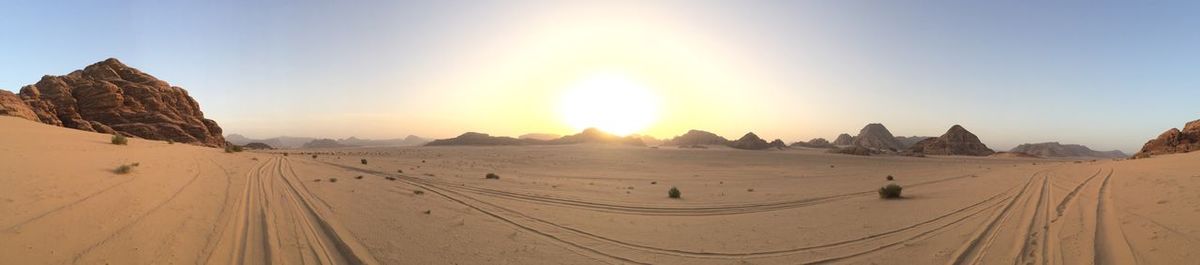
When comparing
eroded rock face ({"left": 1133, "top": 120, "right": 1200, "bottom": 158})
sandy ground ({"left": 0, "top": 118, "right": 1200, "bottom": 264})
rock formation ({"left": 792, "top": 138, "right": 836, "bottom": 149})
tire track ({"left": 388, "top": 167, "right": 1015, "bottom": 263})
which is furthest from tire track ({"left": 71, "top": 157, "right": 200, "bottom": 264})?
rock formation ({"left": 792, "top": 138, "right": 836, "bottom": 149})

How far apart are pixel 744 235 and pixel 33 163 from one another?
16.1 metres

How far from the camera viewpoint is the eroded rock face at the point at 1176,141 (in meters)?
32.5

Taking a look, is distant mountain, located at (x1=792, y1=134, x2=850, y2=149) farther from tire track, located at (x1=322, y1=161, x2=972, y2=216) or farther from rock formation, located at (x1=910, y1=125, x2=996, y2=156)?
tire track, located at (x1=322, y1=161, x2=972, y2=216)

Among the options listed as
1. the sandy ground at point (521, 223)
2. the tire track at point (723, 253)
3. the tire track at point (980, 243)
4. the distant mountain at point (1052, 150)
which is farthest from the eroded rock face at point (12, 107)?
the distant mountain at point (1052, 150)

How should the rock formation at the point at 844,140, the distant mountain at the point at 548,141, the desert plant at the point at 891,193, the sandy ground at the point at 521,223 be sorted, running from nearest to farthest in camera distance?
A: the sandy ground at the point at 521,223 < the desert plant at the point at 891,193 < the distant mountain at the point at 548,141 < the rock formation at the point at 844,140

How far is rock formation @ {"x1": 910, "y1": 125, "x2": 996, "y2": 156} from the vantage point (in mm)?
67375

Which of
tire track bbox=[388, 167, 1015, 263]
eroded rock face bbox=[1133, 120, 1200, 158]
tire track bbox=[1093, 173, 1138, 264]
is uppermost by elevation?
eroded rock face bbox=[1133, 120, 1200, 158]

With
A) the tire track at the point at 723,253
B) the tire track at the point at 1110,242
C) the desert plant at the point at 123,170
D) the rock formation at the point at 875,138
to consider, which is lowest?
the tire track at the point at 723,253

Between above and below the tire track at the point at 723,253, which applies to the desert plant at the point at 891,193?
above

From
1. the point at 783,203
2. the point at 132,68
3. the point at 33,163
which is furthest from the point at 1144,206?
the point at 132,68

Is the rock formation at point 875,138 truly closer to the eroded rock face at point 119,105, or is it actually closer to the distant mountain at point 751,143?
the distant mountain at point 751,143

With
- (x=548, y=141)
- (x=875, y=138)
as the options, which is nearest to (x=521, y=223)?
(x=548, y=141)

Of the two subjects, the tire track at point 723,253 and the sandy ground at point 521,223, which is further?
the tire track at point 723,253

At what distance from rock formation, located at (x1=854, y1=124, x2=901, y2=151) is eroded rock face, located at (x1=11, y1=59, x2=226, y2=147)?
9925 cm
